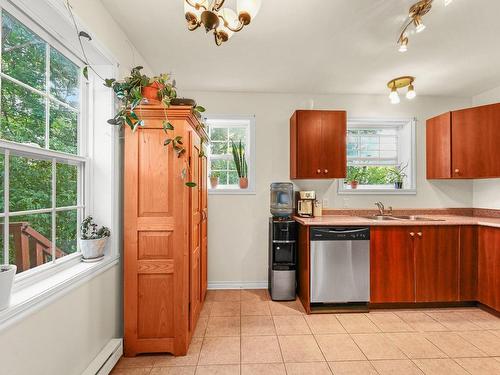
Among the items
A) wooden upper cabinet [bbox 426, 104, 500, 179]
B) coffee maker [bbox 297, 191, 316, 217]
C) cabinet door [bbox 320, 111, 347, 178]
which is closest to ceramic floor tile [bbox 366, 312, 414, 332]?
coffee maker [bbox 297, 191, 316, 217]

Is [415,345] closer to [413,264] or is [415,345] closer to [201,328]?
[413,264]

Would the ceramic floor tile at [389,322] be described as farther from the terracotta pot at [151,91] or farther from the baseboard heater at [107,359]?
the terracotta pot at [151,91]

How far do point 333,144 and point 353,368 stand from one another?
223 cm

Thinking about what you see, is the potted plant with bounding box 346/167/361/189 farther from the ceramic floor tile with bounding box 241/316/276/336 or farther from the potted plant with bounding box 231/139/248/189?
the ceramic floor tile with bounding box 241/316/276/336

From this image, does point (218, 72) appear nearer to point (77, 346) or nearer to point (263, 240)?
point (263, 240)

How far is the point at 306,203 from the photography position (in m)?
3.18

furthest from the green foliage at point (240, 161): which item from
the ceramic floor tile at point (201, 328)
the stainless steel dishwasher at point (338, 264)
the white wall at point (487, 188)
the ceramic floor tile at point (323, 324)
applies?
the white wall at point (487, 188)

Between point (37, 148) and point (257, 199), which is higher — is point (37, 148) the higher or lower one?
the higher one

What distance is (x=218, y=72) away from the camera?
280 cm

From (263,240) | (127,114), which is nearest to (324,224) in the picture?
(263,240)

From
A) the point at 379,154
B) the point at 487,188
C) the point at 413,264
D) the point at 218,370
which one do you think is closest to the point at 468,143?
the point at 487,188

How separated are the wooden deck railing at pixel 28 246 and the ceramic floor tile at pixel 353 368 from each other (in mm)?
2073

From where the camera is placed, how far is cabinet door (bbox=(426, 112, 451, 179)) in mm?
3086

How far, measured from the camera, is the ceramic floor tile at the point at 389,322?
7.76 ft
